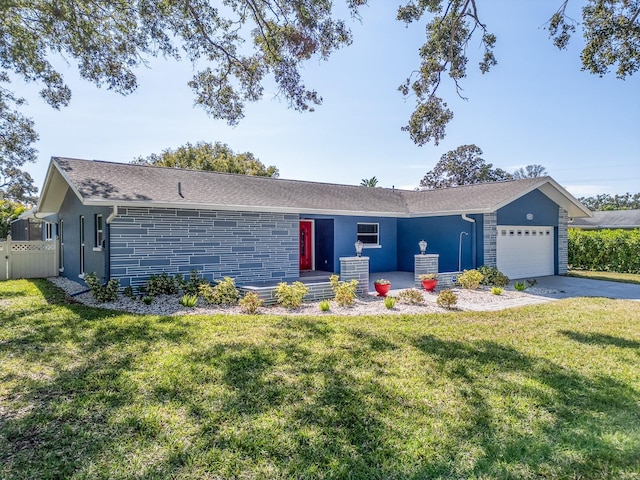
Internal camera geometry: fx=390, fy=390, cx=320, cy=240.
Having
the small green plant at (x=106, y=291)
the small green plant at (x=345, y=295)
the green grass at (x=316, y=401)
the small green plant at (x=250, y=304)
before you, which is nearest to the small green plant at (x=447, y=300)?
the green grass at (x=316, y=401)

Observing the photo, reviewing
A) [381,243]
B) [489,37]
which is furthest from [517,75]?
[381,243]

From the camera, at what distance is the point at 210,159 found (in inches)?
1302

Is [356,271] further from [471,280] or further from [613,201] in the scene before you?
[613,201]

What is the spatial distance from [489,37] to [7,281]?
58.8ft

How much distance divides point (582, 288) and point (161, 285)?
43.8ft

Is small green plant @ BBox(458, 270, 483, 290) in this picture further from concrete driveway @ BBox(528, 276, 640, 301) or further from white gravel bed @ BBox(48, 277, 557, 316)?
concrete driveway @ BBox(528, 276, 640, 301)

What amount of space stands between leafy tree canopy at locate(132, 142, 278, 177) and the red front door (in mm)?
17662

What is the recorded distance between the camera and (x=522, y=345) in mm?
6320

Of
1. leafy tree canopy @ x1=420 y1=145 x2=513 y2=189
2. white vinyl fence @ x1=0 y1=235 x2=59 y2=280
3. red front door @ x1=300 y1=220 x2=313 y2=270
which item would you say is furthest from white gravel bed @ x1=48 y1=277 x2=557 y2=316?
leafy tree canopy @ x1=420 y1=145 x2=513 y2=189

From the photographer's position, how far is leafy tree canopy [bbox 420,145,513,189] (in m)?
43.7

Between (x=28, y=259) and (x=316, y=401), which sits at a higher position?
(x=28, y=259)

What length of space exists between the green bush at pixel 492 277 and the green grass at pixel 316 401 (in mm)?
5721

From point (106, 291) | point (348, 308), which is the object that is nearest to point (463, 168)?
point (348, 308)

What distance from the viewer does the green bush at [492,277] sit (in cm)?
1309
